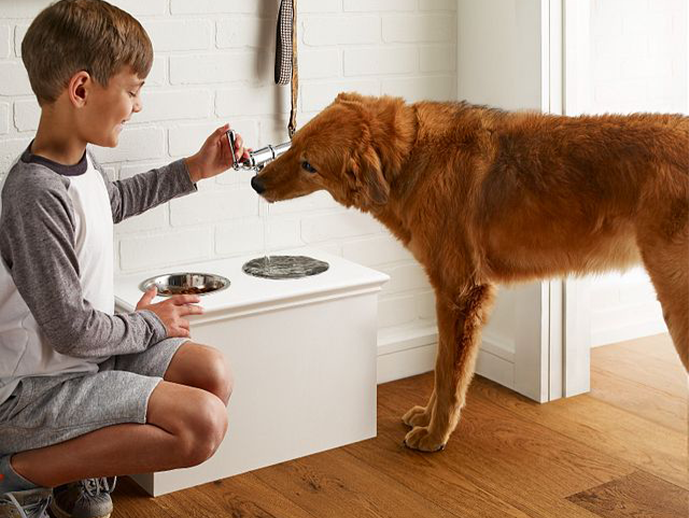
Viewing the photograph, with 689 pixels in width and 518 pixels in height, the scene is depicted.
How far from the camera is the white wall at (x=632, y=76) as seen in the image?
10.5ft

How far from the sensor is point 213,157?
224cm

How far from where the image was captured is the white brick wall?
2498 mm

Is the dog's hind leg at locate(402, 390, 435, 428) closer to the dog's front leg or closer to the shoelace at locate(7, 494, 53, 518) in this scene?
the dog's front leg

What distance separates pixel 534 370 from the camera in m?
2.89

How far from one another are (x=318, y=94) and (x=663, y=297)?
1147 millimetres

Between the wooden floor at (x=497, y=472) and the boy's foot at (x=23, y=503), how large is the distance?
0.43 metres

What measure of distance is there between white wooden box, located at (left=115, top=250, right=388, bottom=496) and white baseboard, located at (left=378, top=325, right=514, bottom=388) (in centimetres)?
44

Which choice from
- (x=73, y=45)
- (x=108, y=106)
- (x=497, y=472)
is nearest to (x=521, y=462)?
(x=497, y=472)

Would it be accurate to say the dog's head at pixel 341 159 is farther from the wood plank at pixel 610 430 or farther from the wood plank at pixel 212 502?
the wood plank at pixel 610 430

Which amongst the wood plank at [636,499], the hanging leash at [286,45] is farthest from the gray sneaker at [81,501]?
the hanging leash at [286,45]

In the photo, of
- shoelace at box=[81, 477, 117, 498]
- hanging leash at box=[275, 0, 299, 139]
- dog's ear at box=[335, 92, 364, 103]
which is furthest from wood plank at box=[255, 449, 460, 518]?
hanging leash at box=[275, 0, 299, 139]

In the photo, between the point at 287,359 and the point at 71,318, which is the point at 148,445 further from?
→ the point at 287,359

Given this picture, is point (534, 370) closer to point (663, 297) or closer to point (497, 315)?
point (497, 315)

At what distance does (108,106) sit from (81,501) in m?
0.84
